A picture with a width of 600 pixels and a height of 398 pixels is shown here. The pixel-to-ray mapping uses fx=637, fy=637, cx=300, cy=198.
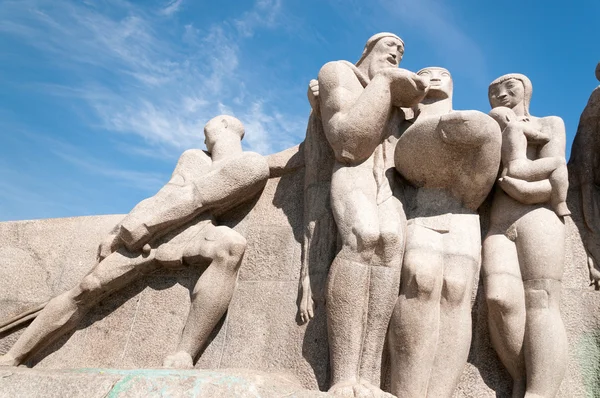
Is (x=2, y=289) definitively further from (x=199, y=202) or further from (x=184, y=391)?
(x=184, y=391)

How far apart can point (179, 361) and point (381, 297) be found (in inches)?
63.6

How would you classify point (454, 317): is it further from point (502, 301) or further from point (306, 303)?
point (306, 303)

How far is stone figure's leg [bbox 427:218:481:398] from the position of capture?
14.2 feet

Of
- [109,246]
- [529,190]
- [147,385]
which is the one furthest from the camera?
[109,246]

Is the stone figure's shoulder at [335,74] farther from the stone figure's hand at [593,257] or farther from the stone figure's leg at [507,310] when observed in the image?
the stone figure's hand at [593,257]

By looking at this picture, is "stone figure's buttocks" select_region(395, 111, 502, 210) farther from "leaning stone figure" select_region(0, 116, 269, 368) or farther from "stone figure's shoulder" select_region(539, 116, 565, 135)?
"leaning stone figure" select_region(0, 116, 269, 368)

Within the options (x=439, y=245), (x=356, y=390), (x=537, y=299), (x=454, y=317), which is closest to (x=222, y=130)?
(x=439, y=245)

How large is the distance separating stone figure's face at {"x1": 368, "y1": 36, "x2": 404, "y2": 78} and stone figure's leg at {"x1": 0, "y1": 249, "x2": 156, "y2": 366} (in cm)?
258

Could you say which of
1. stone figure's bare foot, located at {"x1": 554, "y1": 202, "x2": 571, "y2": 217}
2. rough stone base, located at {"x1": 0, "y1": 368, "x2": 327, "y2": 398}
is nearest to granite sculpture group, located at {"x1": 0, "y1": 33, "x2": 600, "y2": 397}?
stone figure's bare foot, located at {"x1": 554, "y1": 202, "x2": 571, "y2": 217}

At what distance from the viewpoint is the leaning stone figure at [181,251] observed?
5047 millimetres

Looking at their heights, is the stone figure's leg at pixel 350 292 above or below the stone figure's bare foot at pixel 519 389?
above

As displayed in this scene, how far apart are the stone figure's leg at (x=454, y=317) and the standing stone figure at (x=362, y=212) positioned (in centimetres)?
36

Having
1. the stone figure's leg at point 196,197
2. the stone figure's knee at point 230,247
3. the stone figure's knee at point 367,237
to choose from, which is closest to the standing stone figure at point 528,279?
the stone figure's knee at point 367,237

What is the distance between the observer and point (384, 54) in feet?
18.8
